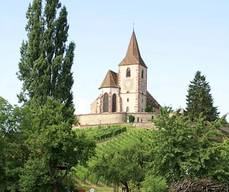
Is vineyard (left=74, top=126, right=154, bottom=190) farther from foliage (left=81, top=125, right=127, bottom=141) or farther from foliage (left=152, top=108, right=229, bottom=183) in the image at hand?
foliage (left=152, top=108, right=229, bottom=183)

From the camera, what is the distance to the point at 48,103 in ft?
112

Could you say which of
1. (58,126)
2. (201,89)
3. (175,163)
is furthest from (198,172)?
(201,89)

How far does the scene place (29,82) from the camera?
38594 millimetres

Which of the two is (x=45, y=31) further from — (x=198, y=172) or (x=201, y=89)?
(x=201, y=89)

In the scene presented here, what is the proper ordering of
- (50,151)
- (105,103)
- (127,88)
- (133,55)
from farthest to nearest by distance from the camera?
(133,55), (127,88), (105,103), (50,151)

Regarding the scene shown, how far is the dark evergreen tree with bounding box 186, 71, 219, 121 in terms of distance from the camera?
78562 millimetres

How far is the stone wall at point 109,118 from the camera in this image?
92.0 metres

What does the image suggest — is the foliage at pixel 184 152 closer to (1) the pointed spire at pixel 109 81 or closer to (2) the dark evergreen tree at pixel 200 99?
(2) the dark evergreen tree at pixel 200 99

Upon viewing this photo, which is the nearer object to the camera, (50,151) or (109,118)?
(50,151)

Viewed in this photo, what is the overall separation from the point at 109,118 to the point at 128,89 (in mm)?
16800

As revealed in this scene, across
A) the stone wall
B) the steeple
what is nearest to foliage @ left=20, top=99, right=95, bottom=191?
the stone wall

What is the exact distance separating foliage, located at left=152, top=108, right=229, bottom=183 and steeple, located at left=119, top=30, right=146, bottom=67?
74.8 meters

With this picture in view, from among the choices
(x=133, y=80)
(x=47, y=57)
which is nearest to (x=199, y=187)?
(x=47, y=57)

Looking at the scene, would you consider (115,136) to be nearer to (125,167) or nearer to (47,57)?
(125,167)
